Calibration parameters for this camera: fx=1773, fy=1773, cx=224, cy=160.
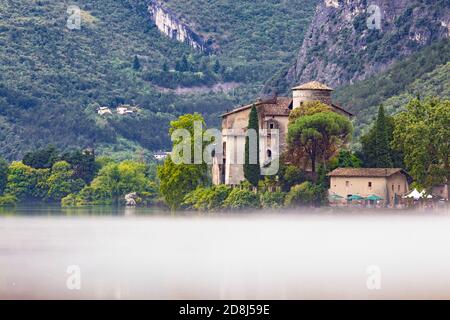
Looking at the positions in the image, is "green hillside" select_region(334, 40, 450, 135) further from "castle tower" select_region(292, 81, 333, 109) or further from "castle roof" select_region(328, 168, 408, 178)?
"castle roof" select_region(328, 168, 408, 178)

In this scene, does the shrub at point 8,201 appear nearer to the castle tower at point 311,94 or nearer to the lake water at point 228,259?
the castle tower at point 311,94

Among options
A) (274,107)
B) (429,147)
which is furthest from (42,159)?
(429,147)

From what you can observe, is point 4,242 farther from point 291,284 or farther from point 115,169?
point 115,169

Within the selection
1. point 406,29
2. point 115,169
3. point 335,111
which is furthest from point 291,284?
point 406,29

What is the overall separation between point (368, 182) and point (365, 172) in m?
0.63

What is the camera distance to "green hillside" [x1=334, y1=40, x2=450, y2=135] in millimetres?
149125

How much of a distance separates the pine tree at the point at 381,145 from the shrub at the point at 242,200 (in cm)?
781

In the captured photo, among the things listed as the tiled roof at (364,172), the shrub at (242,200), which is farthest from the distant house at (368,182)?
the shrub at (242,200)

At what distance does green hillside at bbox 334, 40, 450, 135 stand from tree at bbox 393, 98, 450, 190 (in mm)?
37539

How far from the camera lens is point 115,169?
142 m

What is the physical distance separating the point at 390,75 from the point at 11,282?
119 meters

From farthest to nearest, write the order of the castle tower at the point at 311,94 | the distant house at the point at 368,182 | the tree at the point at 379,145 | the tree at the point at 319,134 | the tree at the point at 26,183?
the tree at the point at 26,183 → the castle tower at the point at 311,94 → the tree at the point at 319,134 → the tree at the point at 379,145 → the distant house at the point at 368,182

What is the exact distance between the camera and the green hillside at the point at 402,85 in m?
149
